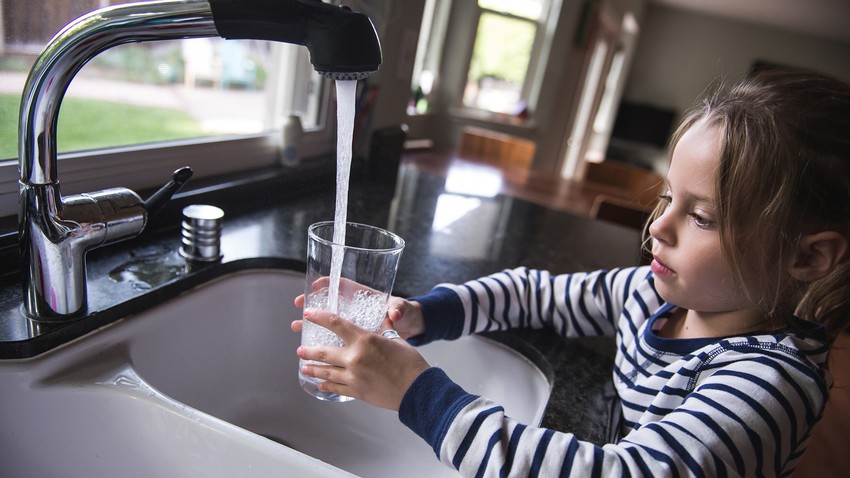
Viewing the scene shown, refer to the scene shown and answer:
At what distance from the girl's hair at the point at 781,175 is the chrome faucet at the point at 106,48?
377 mm

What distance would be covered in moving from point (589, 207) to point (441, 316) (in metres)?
1.74

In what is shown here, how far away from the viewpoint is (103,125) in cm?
94

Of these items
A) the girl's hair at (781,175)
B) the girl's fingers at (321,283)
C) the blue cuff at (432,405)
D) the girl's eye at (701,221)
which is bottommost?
the blue cuff at (432,405)

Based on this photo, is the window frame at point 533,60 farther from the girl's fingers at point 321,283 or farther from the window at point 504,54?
the girl's fingers at point 321,283

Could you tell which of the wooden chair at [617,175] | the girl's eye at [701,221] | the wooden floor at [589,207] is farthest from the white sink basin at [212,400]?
the wooden chair at [617,175]

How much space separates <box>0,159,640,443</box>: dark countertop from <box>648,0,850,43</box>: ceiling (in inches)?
234

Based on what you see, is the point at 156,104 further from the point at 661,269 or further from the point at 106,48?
the point at 661,269

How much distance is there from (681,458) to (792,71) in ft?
1.46

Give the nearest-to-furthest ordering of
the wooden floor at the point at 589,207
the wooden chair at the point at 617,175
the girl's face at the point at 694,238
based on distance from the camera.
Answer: the girl's face at the point at 694,238 < the wooden floor at the point at 589,207 < the wooden chair at the point at 617,175

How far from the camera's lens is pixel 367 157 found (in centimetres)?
146

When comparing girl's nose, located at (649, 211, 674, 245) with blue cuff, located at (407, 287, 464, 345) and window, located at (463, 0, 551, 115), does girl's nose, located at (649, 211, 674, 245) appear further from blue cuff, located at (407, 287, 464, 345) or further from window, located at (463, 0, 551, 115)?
window, located at (463, 0, 551, 115)

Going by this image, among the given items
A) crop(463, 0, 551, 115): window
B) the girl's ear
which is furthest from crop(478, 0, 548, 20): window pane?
the girl's ear

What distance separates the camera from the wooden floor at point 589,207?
3.70ft

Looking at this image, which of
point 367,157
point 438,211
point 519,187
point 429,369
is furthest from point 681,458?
point 519,187
